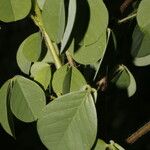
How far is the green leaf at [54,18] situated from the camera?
1.44 ft

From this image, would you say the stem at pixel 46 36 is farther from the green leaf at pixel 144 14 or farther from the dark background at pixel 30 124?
the dark background at pixel 30 124

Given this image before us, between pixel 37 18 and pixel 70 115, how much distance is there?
13 cm

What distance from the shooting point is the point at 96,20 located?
46 cm

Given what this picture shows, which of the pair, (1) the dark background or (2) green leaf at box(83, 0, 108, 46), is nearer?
(2) green leaf at box(83, 0, 108, 46)

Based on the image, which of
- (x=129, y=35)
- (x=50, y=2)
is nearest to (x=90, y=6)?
(x=50, y=2)

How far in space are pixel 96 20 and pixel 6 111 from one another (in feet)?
0.56

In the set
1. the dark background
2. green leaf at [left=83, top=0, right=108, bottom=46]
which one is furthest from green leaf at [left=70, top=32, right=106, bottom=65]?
the dark background

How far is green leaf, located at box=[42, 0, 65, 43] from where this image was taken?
0.44 metres

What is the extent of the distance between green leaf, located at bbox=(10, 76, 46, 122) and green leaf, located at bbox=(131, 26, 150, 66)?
0.46 ft

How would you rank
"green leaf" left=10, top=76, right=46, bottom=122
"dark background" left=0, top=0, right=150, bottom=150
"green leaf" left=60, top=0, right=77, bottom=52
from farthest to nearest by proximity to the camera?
1. "dark background" left=0, top=0, right=150, bottom=150
2. "green leaf" left=10, top=76, right=46, bottom=122
3. "green leaf" left=60, top=0, right=77, bottom=52

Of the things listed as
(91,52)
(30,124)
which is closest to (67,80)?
(91,52)

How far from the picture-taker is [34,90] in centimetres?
53

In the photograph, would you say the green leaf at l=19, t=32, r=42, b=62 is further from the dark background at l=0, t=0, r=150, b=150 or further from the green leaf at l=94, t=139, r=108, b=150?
the dark background at l=0, t=0, r=150, b=150

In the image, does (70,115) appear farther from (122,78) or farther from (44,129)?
(122,78)
